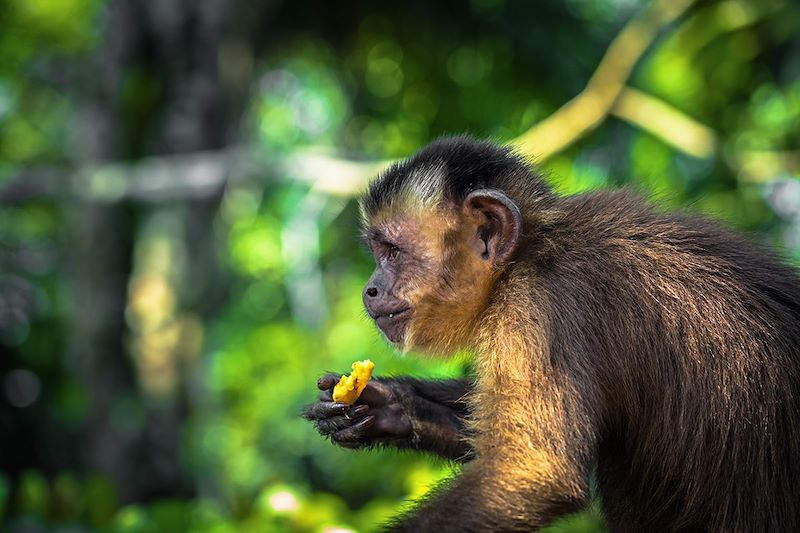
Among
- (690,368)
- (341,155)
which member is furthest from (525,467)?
(341,155)

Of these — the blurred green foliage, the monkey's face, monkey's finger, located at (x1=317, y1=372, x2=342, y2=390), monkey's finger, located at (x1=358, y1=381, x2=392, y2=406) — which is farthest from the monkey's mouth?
the blurred green foliage

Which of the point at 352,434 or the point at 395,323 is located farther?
the point at 395,323

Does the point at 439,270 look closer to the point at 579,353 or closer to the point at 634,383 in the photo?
the point at 579,353

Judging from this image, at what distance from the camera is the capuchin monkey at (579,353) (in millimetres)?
3682

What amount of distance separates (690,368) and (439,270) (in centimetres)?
115

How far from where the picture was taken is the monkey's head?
4.39m

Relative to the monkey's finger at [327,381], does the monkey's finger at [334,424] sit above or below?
below

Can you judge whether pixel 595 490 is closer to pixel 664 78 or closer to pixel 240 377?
pixel 664 78

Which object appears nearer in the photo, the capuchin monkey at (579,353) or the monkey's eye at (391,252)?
the capuchin monkey at (579,353)

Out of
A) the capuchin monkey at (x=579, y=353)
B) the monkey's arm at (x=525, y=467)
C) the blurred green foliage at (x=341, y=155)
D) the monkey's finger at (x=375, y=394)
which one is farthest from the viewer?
the blurred green foliage at (x=341, y=155)

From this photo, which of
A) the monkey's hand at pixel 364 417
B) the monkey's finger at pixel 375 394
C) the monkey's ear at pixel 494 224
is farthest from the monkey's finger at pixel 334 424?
the monkey's ear at pixel 494 224

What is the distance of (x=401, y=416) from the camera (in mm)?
4523

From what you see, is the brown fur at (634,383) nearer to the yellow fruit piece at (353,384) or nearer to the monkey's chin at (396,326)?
the monkey's chin at (396,326)

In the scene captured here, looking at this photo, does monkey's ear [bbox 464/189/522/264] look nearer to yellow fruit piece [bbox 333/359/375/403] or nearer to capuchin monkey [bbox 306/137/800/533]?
capuchin monkey [bbox 306/137/800/533]
